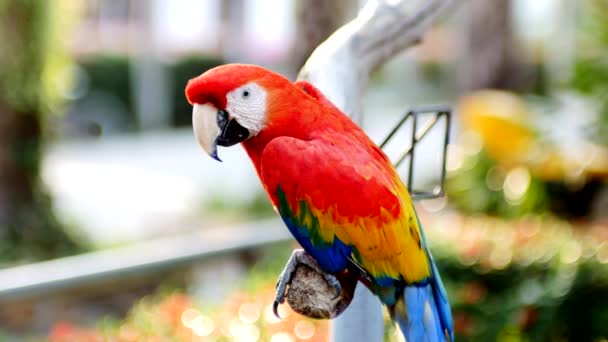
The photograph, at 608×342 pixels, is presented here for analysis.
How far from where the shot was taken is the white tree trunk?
2387 mm

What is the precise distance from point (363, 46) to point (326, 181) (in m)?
0.65

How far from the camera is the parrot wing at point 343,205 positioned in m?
1.95

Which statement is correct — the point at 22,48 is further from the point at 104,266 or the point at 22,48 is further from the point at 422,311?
the point at 422,311

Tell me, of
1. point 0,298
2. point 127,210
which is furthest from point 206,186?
point 0,298

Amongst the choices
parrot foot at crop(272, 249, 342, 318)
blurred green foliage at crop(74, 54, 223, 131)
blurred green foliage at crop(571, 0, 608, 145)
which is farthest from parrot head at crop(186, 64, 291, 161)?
blurred green foliage at crop(74, 54, 223, 131)

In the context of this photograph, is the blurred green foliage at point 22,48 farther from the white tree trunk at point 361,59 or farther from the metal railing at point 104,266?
the white tree trunk at point 361,59

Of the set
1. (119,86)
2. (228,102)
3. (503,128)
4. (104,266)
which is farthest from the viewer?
(119,86)

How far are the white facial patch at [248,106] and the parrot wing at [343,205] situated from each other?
0.07 m

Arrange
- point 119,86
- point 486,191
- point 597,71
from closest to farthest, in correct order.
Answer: point 597,71, point 486,191, point 119,86

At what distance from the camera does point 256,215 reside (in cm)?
828

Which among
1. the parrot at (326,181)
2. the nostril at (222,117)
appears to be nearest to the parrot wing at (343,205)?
the parrot at (326,181)

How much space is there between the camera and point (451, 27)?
27266mm

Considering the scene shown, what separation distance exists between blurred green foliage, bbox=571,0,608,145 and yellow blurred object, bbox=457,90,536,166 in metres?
0.74

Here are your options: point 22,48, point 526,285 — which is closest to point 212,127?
point 526,285
